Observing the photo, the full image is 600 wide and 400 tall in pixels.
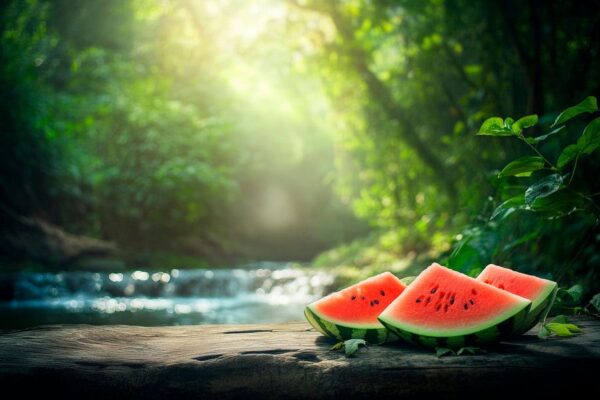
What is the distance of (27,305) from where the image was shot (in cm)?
721

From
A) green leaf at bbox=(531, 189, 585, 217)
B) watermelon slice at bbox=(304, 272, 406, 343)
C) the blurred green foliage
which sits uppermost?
the blurred green foliage

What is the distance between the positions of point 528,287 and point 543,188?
0.34m

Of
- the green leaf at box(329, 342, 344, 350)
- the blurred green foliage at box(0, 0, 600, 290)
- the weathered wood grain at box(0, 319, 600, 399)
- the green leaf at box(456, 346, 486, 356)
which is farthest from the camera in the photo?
the blurred green foliage at box(0, 0, 600, 290)

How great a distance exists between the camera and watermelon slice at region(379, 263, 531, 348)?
1.47 m

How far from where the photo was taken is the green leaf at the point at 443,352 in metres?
1.41

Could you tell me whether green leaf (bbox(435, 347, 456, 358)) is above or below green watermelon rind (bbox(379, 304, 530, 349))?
below

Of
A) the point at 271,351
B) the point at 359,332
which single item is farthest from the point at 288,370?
the point at 359,332

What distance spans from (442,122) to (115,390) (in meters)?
7.28

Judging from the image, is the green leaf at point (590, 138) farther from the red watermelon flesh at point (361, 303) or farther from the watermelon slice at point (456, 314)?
the red watermelon flesh at point (361, 303)

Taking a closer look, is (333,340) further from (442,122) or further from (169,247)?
(169,247)

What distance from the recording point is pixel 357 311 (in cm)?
181

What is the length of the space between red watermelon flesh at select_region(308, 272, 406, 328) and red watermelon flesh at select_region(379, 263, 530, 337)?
15cm

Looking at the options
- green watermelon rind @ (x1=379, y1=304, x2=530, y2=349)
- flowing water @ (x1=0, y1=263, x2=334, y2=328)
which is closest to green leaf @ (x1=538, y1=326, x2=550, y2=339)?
green watermelon rind @ (x1=379, y1=304, x2=530, y2=349)

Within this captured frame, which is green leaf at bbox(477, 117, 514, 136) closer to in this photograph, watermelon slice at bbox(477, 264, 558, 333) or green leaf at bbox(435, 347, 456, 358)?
watermelon slice at bbox(477, 264, 558, 333)
